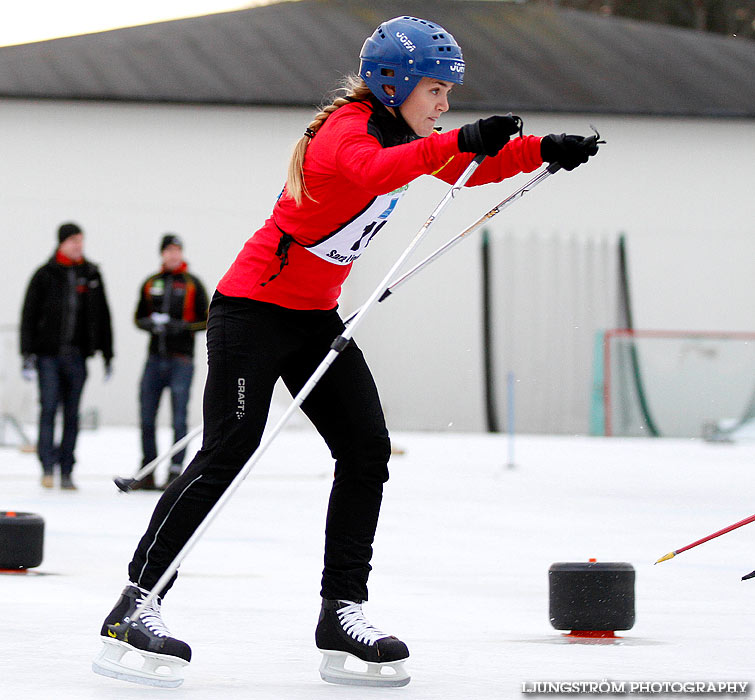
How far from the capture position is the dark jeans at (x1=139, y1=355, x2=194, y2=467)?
31.4ft

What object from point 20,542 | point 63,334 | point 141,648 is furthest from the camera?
point 63,334

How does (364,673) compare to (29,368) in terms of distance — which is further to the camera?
(29,368)

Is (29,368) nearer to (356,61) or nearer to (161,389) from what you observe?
(161,389)

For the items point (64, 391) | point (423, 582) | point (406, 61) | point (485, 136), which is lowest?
point (423, 582)

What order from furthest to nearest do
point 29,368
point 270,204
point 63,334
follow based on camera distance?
point 270,204 → point 29,368 → point 63,334

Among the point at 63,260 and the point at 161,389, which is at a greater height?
the point at 63,260

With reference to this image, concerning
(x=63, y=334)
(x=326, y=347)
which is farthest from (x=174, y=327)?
(x=326, y=347)

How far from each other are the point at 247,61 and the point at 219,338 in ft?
63.7

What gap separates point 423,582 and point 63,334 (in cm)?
446

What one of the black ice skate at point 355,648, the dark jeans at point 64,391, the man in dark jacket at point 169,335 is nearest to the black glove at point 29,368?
the dark jeans at point 64,391

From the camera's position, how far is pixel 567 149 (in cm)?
353

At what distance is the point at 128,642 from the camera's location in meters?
3.39

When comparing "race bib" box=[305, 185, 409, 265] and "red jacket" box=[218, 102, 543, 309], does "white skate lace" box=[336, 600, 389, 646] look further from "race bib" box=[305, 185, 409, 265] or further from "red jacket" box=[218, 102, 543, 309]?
"race bib" box=[305, 185, 409, 265]

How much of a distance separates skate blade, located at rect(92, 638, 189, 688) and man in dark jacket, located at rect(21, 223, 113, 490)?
19.4ft
